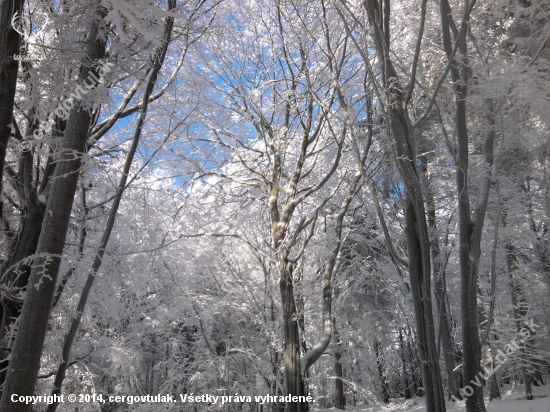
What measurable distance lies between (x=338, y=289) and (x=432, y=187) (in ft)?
14.0

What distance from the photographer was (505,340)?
10336 millimetres

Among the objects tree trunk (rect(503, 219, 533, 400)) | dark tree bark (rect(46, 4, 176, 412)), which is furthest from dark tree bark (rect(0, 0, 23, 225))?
tree trunk (rect(503, 219, 533, 400))

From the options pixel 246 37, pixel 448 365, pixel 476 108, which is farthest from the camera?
pixel 448 365

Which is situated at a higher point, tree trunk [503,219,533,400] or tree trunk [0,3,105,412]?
tree trunk [503,219,533,400]

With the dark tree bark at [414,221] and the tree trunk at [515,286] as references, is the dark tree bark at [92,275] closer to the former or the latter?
the dark tree bark at [414,221]

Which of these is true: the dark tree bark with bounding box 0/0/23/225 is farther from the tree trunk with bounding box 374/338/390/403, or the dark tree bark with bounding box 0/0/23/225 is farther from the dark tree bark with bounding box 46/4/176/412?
the tree trunk with bounding box 374/338/390/403

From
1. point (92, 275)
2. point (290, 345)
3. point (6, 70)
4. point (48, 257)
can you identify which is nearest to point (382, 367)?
point (290, 345)

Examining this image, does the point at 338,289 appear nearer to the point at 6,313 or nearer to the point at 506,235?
the point at 506,235

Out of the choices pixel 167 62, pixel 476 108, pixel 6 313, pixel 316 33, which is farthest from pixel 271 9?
pixel 6 313

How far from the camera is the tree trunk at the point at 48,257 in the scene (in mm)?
1383

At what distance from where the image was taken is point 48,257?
1491mm

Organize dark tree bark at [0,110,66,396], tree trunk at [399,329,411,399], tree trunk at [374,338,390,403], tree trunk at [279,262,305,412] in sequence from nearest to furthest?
dark tree bark at [0,110,66,396], tree trunk at [279,262,305,412], tree trunk at [374,338,390,403], tree trunk at [399,329,411,399]

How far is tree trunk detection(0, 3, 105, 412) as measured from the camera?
138 cm

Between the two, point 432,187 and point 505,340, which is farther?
point 505,340
